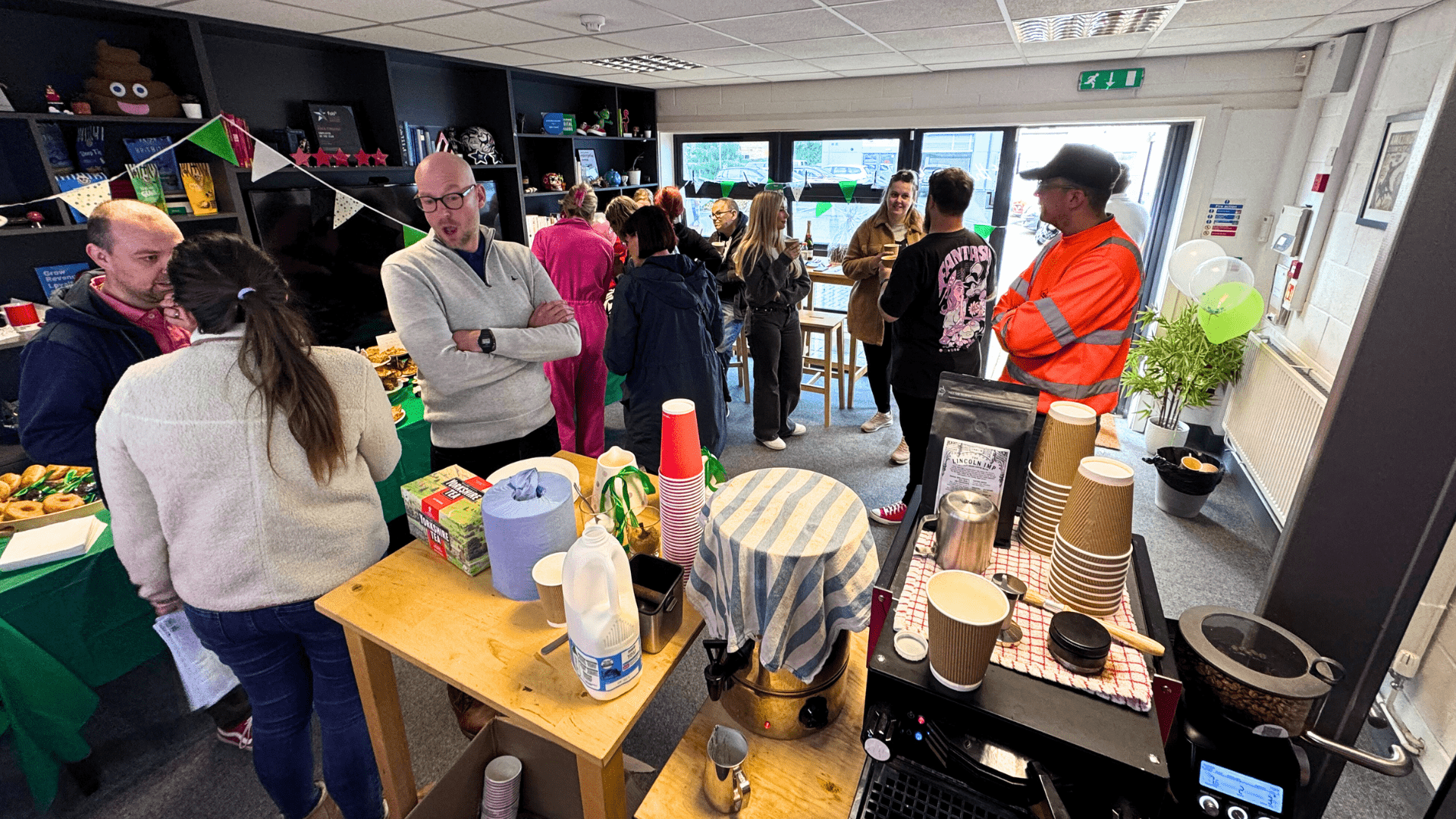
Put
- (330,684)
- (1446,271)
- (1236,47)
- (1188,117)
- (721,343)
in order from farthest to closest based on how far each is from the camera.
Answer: (1188,117)
(1236,47)
(721,343)
(330,684)
(1446,271)

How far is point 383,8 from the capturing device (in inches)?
102

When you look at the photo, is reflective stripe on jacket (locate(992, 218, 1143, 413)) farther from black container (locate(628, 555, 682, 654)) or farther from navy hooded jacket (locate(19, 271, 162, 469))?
navy hooded jacket (locate(19, 271, 162, 469))

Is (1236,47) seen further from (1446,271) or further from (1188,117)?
(1446,271)

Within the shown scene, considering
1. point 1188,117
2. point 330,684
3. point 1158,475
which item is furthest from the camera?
point 1188,117

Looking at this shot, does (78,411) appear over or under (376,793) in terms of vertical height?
over

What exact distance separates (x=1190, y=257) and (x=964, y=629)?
12.6ft

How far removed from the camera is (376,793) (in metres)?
1.49

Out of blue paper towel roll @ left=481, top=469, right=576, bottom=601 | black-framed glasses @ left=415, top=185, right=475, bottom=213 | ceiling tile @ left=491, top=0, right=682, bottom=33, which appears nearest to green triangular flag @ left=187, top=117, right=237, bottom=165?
ceiling tile @ left=491, top=0, right=682, bottom=33

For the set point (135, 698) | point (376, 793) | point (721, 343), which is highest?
point (721, 343)

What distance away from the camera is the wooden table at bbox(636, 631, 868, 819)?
919 mm

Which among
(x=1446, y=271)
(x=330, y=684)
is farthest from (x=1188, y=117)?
(x=330, y=684)

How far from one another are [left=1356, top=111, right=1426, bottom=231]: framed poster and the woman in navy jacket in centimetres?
265

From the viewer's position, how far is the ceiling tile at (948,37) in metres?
3.04

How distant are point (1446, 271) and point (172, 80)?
4.27 meters
